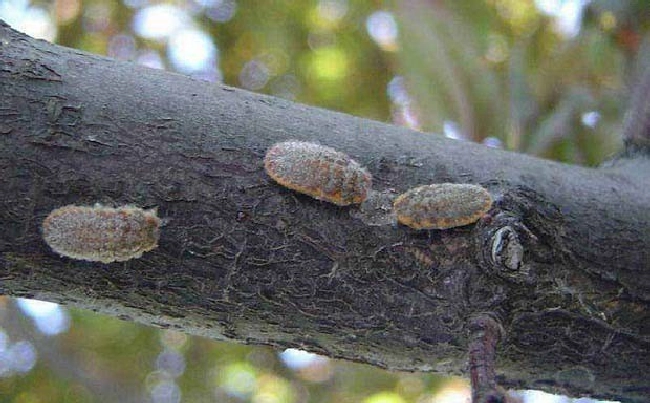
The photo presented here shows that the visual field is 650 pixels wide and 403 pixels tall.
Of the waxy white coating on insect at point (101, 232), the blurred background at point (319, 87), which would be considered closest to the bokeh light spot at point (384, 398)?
the blurred background at point (319, 87)

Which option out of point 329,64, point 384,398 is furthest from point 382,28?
point 384,398

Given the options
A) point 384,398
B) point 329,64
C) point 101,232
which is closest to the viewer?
point 101,232

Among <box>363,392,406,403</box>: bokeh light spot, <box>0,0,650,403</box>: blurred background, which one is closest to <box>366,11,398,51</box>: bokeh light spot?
<box>0,0,650,403</box>: blurred background

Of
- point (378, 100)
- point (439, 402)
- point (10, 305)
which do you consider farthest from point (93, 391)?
point (378, 100)

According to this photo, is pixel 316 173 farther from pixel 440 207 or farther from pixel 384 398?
pixel 384 398

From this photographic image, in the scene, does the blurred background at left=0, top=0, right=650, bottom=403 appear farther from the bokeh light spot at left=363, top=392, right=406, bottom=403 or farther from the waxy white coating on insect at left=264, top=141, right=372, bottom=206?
the waxy white coating on insect at left=264, top=141, right=372, bottom=206

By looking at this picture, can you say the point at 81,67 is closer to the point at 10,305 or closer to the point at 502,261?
the point at 502,261
